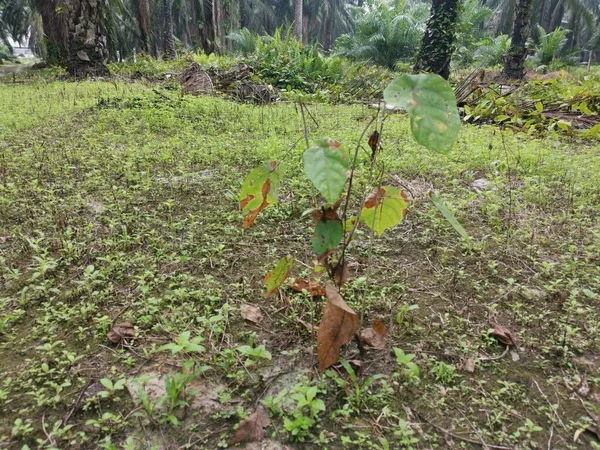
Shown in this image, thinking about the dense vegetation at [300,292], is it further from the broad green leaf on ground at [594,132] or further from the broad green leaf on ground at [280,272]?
the broad green leaf on ground at [594,132]

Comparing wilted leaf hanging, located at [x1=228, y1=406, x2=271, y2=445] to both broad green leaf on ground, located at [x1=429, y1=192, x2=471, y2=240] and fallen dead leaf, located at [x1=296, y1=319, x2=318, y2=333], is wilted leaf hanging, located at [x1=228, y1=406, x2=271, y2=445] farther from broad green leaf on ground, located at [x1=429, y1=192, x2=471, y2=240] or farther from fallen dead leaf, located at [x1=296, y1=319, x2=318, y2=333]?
broad green leaf on ground, located at [x1=429, y1=192, x2=471, y2=240]

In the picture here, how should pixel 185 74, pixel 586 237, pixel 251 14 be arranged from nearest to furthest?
pixel 586 237, pixel 185 74, pixel 251 14

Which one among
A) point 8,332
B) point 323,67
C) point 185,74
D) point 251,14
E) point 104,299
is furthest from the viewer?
point 251,14

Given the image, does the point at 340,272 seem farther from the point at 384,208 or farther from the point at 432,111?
the point at 432,111

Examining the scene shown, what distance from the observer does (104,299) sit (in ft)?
6.29

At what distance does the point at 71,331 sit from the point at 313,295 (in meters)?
1.03

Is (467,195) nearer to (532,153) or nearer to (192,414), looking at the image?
(532,153)

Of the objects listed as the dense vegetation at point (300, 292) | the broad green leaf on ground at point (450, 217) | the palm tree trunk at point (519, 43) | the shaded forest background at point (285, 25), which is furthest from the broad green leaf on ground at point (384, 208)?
the palm tree trunk at point (519, 43)

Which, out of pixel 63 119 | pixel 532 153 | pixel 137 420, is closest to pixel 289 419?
pixel 137 420

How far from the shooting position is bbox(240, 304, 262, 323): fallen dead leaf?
5.97 ft

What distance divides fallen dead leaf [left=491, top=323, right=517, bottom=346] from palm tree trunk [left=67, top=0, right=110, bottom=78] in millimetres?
9977

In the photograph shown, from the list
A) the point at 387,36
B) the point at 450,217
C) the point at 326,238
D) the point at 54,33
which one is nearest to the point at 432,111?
the point at 450,217

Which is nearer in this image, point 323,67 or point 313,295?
point 313,295

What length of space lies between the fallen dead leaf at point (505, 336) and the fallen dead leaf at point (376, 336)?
472mm
